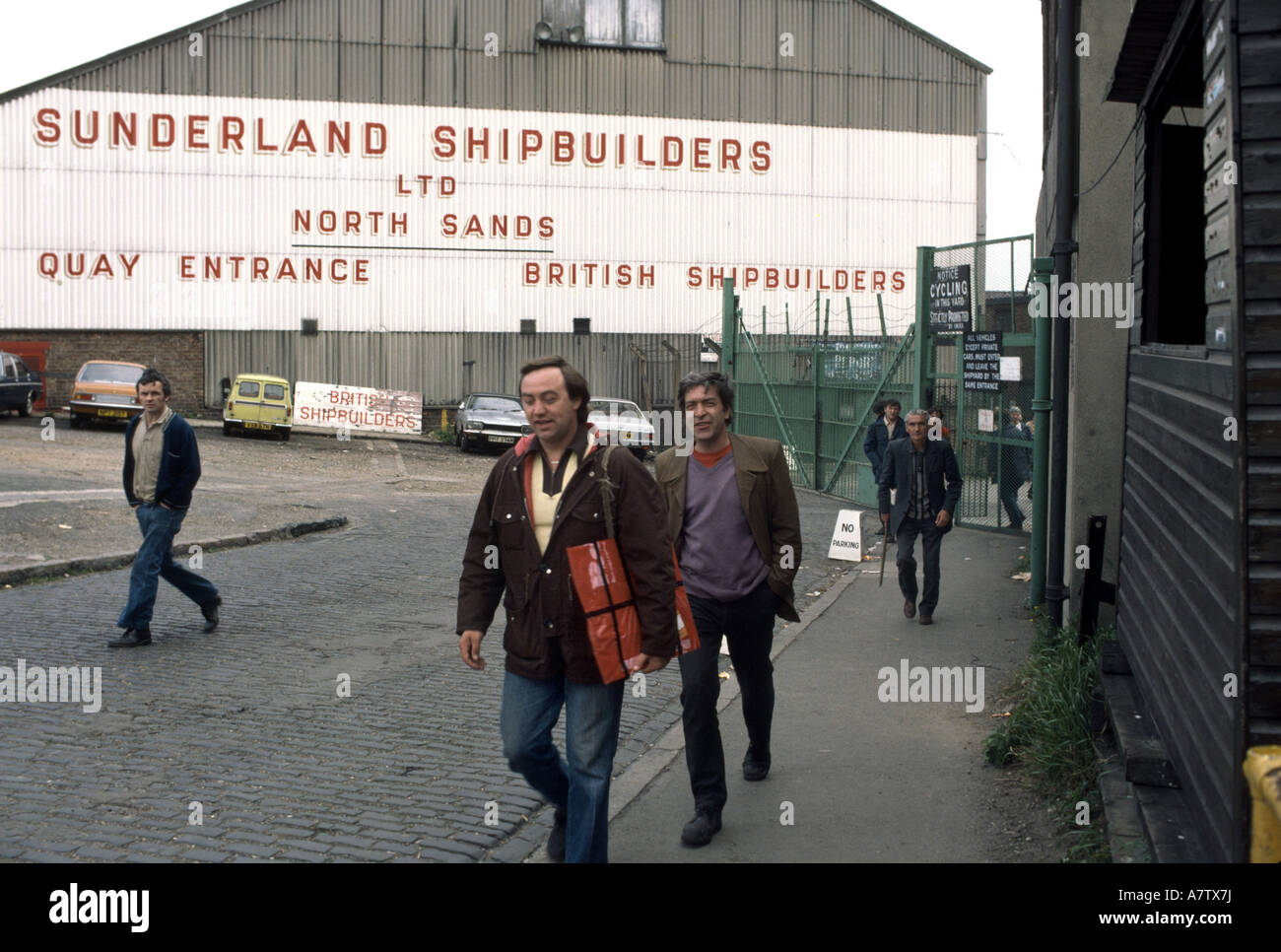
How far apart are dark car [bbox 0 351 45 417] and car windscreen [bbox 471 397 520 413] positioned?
10227mm

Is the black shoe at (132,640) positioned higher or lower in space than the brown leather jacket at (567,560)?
lower

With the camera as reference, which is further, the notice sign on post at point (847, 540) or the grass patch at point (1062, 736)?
the notice sign on post at point (847, 540)

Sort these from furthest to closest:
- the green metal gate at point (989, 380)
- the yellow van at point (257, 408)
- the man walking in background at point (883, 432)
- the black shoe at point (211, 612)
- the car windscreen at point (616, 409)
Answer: the car windscreen at point (616, 409)
the yellow van at point (257, 408)
the man walking in background at point (883, 432)
the green metal gate at point (989, 380)
the black shoe at point (211, 612)

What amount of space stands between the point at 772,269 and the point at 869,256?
2855 millimetres

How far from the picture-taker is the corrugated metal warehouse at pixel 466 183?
35.8 metres

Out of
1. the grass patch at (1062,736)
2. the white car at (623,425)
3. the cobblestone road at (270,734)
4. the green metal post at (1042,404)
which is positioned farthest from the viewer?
the white car at (623,425)

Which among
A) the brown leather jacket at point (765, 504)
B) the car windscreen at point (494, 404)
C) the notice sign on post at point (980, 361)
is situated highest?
the notice sign on post at point (980, 361)

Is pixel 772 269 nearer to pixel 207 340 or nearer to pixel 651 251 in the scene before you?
pixel 651 251

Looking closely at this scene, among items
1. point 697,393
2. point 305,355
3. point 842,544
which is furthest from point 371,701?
point 305,355

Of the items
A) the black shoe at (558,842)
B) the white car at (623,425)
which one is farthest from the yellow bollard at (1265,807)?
the white car at (623,425)

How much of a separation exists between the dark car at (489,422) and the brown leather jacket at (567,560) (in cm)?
2678

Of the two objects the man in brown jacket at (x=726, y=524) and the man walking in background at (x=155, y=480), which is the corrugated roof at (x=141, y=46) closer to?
the man walking in background at (x=155, y=480)

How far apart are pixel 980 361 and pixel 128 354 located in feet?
85.2

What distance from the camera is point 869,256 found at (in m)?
39.5
